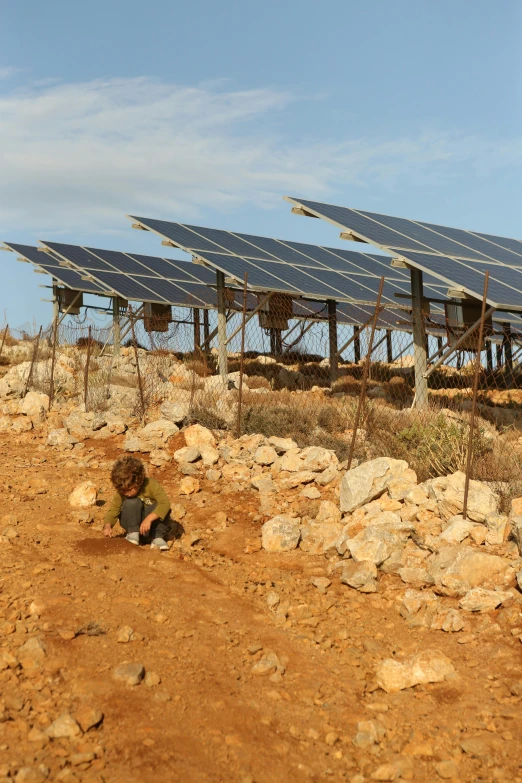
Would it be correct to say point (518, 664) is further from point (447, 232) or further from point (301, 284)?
point (447, 232)

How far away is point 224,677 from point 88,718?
3.24 ft

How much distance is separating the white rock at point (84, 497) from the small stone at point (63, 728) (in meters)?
4.71

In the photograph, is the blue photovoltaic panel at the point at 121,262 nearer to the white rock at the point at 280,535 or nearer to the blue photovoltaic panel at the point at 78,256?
the blue photovoltaic panel at the point at 78,256

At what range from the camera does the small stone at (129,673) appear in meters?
4.50

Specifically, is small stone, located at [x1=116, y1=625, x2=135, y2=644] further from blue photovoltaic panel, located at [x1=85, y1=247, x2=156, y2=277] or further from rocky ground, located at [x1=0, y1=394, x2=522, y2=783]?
blue photovoltaic panel, located at [x1=85, y1=247, x2=156, y2=277]

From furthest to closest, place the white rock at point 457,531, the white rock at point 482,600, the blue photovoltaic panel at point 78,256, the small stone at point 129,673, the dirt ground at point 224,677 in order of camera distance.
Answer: the blue photovoltaic panel at point 78,256 → the white rock at point 457,531 → the white rock at point 482,600 → the small stone at point 129,673 → the dirt ground at point 224,677

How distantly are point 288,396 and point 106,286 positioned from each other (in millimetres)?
6382

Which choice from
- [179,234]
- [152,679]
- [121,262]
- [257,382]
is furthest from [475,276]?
[121,262]

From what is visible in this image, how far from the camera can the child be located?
730 cm

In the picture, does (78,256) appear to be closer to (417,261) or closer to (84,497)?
(417,261)

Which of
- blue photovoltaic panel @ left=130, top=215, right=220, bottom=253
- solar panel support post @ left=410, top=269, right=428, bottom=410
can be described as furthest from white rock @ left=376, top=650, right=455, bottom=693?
blue photovoltaic panel @ left=130, top=215, right=220, bottom=253

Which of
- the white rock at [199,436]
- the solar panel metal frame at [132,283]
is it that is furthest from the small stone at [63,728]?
the solar panel metal frame at [132,283]

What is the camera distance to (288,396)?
1426 cm

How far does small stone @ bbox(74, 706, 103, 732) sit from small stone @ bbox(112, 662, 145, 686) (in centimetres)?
41
